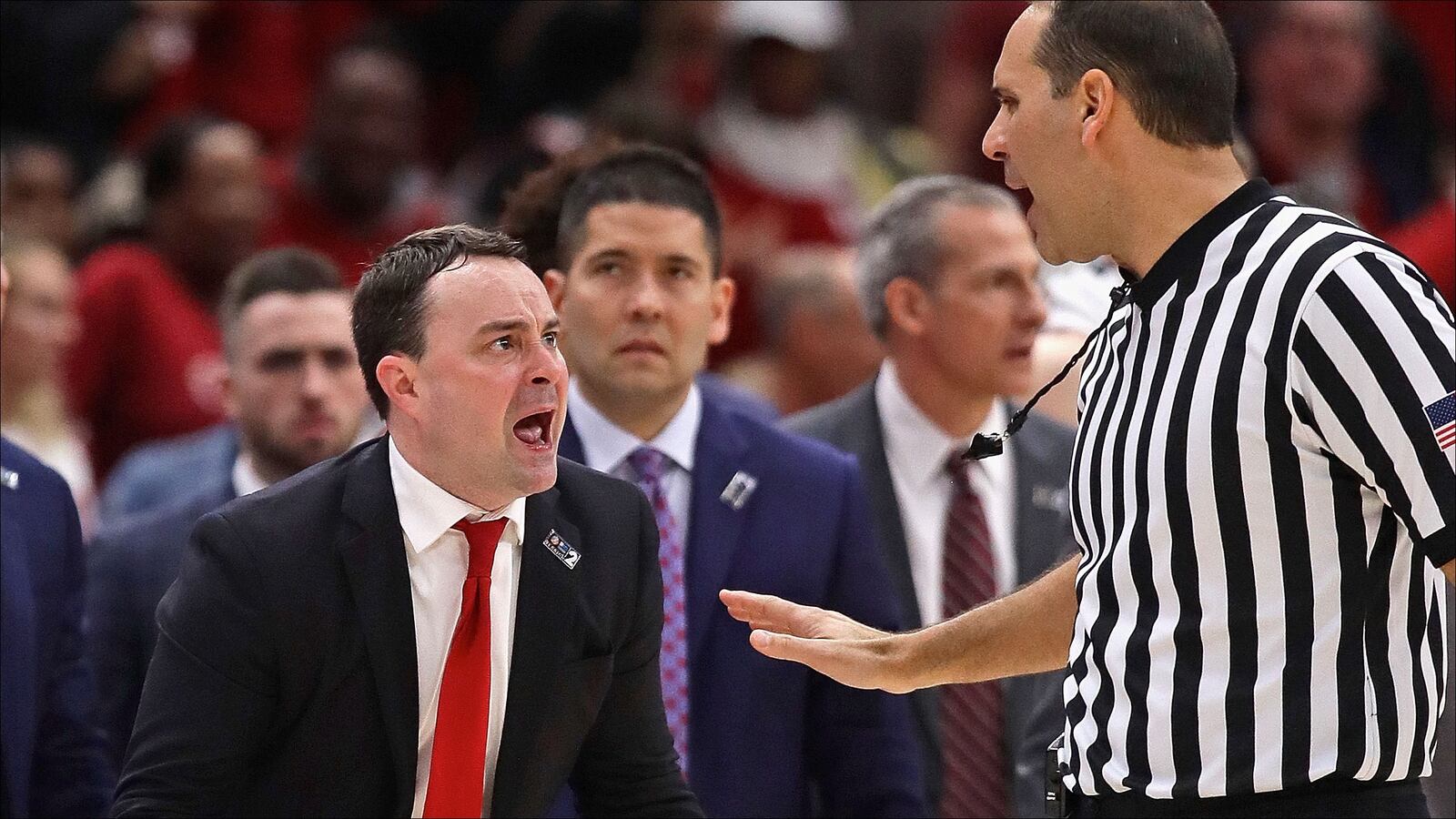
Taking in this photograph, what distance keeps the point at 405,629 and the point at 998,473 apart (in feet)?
7.20

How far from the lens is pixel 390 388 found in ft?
11.0

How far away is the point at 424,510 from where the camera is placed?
3.36 m

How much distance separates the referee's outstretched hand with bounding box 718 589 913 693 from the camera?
3207 millimetres

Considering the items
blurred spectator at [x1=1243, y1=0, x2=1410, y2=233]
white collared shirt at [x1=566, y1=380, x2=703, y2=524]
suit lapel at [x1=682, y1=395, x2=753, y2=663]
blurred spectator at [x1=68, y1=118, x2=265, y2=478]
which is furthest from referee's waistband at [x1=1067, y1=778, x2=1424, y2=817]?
blurred spectator at [x1=1243, y1=0, x2=1410, y2=233]

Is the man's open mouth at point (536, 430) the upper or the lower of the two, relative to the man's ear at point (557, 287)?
lower

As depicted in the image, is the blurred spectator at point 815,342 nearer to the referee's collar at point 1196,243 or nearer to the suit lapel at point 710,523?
the suit lapel at point 710,523

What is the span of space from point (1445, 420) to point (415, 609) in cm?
171

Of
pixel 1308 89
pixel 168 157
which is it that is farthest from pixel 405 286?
pixel 1308 89

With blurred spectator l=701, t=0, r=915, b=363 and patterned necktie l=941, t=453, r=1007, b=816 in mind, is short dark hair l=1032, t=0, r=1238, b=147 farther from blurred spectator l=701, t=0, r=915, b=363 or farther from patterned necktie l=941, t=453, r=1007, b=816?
blurred spectator l=701, t=0, r=915, b=363

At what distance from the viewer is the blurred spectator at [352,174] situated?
7840 millimetres

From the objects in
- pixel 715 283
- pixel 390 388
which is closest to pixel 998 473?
pixel 715 283

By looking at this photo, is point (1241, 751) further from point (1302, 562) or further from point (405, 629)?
point (405, 629)

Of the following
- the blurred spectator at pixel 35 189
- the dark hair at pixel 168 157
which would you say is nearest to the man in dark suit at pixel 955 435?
the dark hair at pixel 168 157

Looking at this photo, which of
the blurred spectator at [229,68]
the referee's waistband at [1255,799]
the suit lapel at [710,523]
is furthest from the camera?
the blurred spectator at [229,68]
